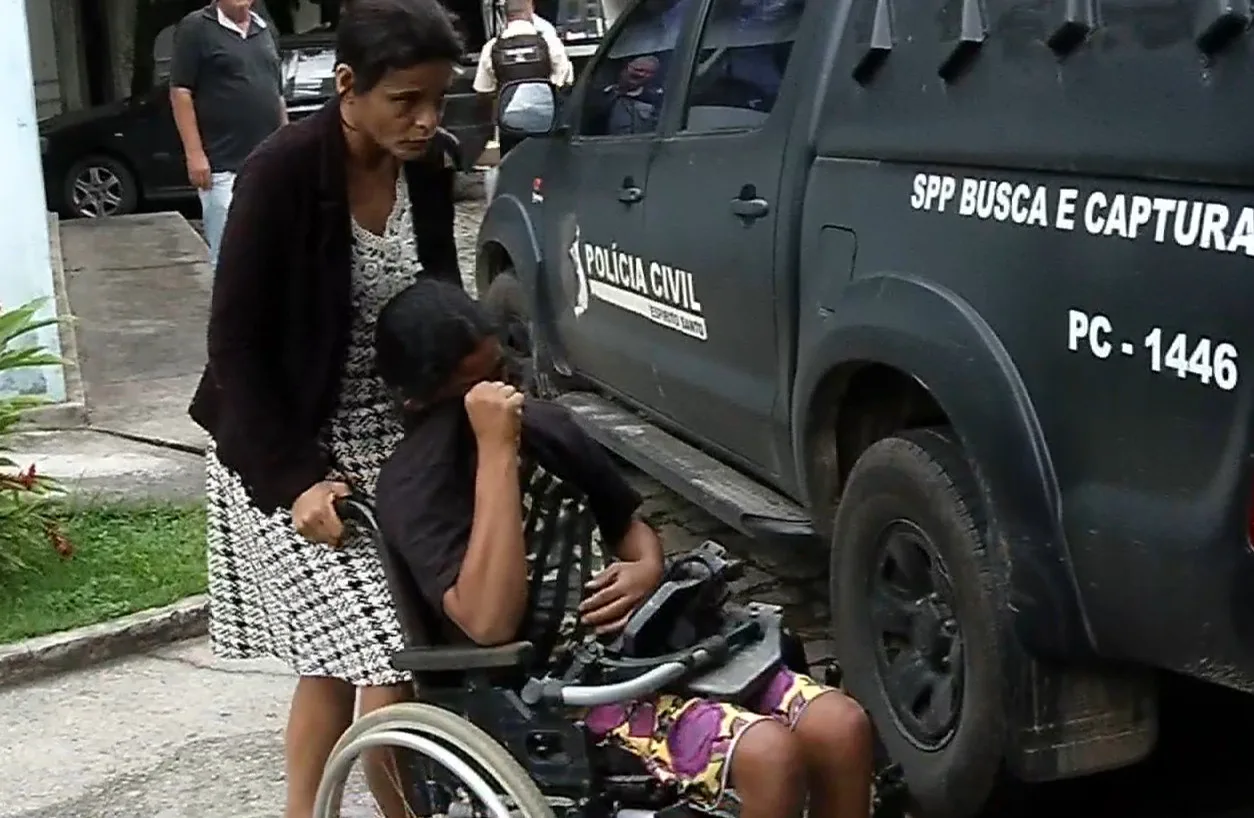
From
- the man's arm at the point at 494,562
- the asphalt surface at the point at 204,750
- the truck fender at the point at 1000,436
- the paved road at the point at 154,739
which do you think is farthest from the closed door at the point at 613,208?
the man's arm at the point at 494,562

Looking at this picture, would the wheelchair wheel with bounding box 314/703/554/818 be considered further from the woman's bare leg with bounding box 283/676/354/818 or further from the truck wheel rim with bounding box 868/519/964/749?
the truck wheel rim with bounding box 868/519/964/749

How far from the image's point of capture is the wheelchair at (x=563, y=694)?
2510mm

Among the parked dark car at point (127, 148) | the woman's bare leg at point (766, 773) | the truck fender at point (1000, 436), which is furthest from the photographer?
the parked dark car at point (127, 148)

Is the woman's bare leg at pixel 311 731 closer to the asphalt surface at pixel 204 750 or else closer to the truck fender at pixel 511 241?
the asphalt surface at pixel 204 750

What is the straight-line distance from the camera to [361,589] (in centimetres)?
301

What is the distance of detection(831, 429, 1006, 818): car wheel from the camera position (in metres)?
3.34

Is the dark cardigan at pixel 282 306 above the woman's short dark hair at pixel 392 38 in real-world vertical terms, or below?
below

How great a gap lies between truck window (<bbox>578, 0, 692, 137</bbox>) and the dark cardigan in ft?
→ 8.06

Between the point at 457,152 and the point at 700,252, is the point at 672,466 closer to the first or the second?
the point at 700,252

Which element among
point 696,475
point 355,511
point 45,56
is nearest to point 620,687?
point 355,511

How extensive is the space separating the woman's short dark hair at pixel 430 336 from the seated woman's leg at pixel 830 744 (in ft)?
2.30

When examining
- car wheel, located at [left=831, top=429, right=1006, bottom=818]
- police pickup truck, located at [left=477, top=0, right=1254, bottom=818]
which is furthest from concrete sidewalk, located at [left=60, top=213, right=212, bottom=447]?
car wheel, located at [left=831, top=429, right=1006, bottom=818]

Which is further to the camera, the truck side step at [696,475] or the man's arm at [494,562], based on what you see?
the truck side step at [696,475]

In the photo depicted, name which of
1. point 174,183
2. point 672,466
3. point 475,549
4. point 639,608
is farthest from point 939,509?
point 174,183
